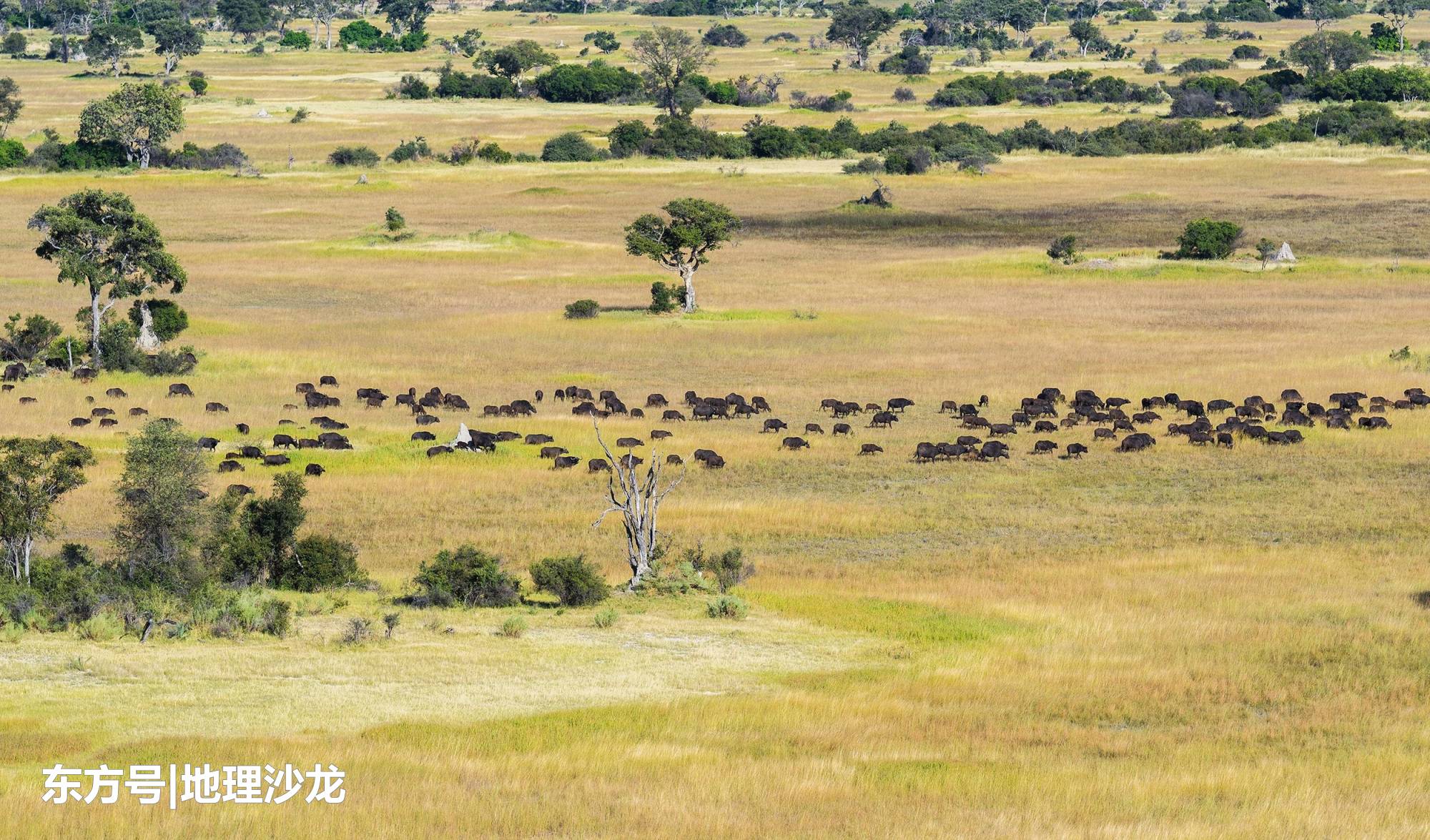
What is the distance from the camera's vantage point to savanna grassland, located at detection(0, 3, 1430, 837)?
53.9 ft

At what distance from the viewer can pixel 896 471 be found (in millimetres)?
40094

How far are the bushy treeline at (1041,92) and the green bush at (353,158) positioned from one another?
6598 cm

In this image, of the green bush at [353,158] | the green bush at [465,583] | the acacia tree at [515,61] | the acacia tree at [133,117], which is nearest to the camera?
the green bush at [465,583]

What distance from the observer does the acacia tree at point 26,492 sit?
27016mm

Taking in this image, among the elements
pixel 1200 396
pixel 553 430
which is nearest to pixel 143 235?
pixel 553 430

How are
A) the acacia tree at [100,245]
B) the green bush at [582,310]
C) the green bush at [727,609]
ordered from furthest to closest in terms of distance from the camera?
the green bush at [582,310] → the acacia tree at [100,245] → the green bush at [727,609]

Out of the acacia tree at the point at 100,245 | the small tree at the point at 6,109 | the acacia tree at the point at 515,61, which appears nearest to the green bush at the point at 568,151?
the small tree at the point at 6,109

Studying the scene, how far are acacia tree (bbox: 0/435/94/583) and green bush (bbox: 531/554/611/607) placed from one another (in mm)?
7712

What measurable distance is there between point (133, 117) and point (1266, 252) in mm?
78578

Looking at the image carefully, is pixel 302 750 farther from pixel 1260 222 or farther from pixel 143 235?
pixel 1260 222

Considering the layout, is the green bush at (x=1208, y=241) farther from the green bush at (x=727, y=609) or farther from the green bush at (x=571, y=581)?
the green bush at (x=727, y=609)

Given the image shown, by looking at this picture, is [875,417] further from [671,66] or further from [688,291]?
[671,66]

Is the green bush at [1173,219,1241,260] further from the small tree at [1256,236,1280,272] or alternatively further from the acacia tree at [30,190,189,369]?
the acacia tree at [30,190,189,369]

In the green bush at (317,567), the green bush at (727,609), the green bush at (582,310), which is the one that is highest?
the green bush at (727,609)
